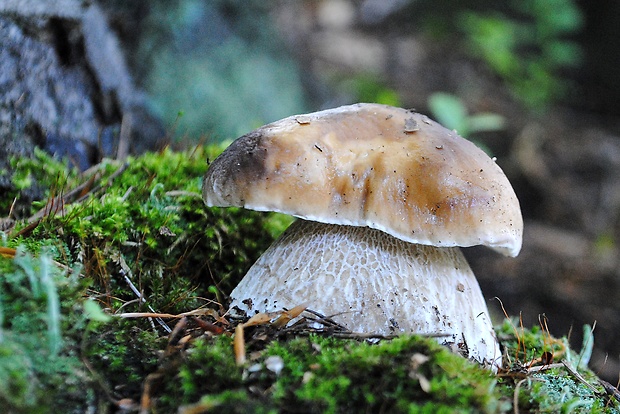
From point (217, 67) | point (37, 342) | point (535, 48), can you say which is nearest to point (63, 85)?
point (37, 342)

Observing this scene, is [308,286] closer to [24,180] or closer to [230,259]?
[230,259]

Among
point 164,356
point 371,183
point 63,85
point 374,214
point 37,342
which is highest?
point 63,85

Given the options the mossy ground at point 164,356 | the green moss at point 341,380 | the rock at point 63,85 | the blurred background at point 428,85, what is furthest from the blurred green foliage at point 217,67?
the green moss at point 341,380

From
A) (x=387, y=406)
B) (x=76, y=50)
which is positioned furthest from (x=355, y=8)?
(x=387, y=406)

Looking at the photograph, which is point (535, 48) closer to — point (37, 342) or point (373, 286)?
point (373, 286)

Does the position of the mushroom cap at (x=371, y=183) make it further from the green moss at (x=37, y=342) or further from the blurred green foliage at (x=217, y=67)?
the blurred green foliage at (x=217, y=67)

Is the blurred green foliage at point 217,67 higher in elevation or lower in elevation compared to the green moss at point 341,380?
higher
